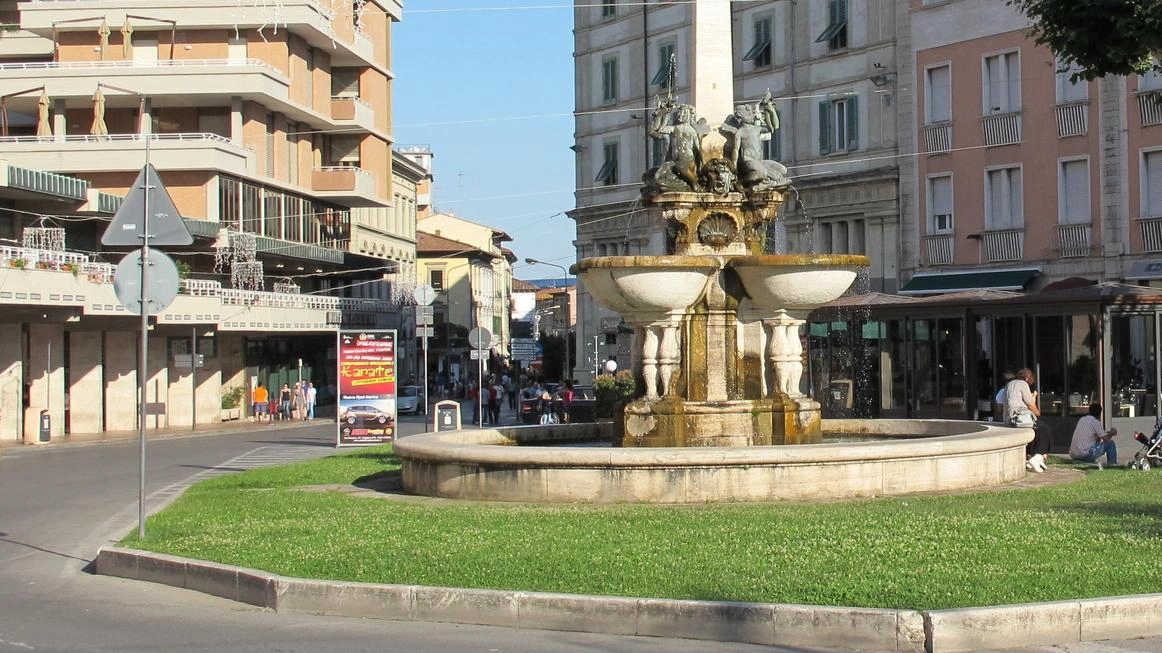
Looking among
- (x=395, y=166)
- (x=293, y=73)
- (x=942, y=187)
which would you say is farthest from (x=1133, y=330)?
(x=395, y=166)

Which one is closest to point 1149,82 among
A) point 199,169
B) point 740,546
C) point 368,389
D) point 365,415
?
point 368,389

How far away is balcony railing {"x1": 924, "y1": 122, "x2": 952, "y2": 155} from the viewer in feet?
145

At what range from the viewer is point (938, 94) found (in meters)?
44.8

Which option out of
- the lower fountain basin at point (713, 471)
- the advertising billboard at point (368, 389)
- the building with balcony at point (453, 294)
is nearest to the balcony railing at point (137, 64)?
the advertising billboard at point (368, 389)

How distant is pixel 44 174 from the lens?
44906mm

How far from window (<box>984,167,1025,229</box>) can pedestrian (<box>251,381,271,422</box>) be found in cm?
2634

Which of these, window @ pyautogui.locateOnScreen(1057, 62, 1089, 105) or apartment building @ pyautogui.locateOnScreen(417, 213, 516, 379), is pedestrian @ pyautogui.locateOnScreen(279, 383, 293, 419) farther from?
apartment building @ pyautogui.locateOnScreen(417, 213, 516, 379)

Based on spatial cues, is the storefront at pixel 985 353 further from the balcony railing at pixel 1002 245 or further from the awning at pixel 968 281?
the balcony railing at pixel 1002 245

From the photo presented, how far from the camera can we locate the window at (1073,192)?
131 ft

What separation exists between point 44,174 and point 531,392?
51.8 ft

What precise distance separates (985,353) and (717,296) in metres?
15.2

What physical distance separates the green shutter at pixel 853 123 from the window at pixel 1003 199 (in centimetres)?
589

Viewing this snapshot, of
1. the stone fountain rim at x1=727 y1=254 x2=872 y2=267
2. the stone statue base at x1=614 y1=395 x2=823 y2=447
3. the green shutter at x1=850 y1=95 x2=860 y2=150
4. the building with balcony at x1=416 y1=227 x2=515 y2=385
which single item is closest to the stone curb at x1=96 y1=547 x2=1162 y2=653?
the stone statue base at x1=614 y1=395 x2=823 y2=447

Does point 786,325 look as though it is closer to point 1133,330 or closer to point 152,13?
point 1133,330
